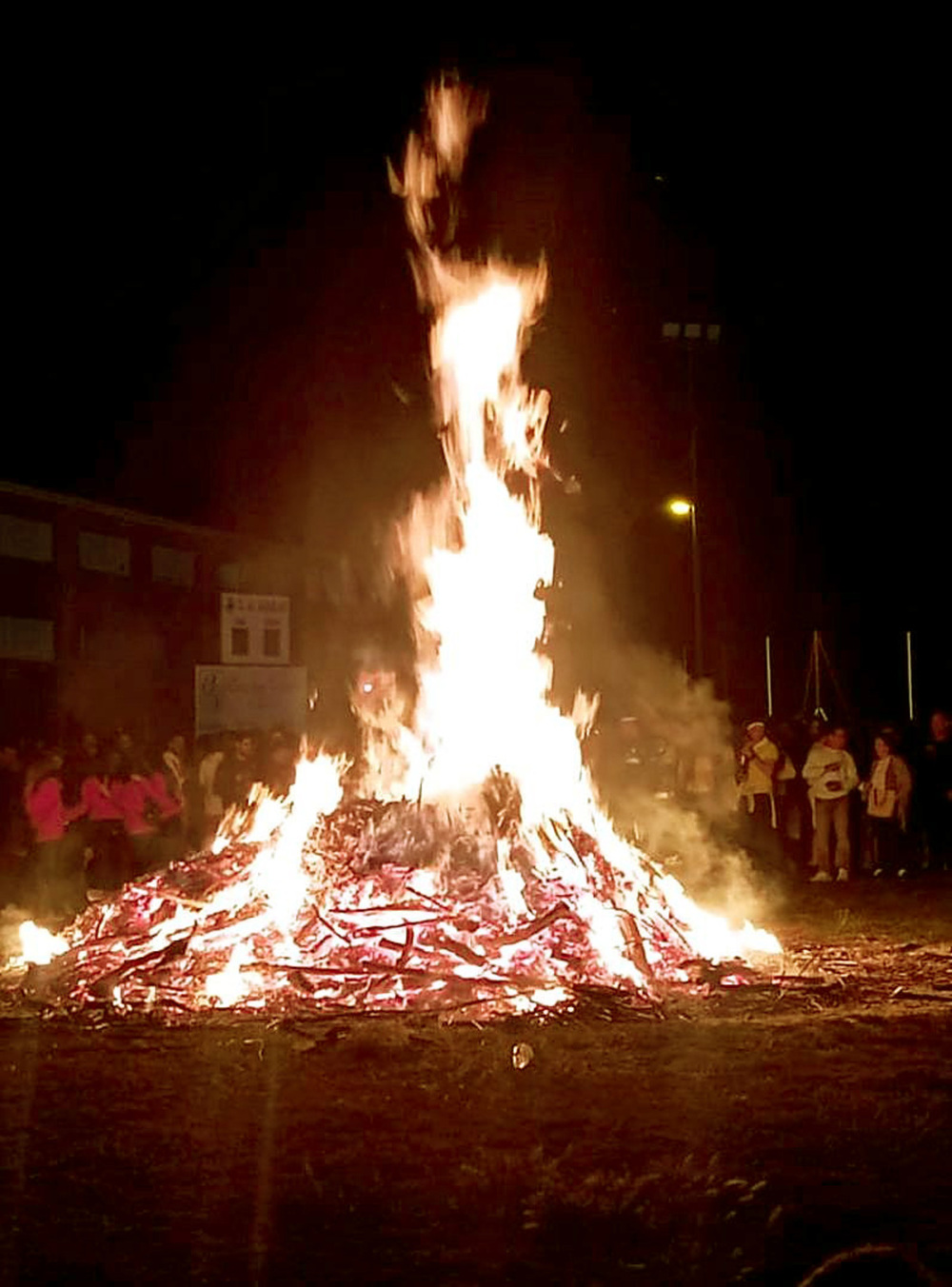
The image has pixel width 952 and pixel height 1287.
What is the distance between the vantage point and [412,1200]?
17.6 feet

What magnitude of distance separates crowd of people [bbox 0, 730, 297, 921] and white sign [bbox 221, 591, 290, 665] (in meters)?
1.59

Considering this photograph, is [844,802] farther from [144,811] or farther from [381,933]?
[381,933]

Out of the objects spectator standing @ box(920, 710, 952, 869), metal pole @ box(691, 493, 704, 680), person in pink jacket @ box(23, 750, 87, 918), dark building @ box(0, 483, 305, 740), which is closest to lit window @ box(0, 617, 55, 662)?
dark building @ box(0, 483, 305, 740)

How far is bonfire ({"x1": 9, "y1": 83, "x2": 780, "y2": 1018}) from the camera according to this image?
9.66 metres

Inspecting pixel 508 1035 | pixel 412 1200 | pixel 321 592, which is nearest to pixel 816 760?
pixel 508 1035

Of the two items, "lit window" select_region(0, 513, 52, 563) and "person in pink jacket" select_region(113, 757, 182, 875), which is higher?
"lit window" select_region(0, 513, 52, 563)

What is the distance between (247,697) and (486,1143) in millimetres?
10637

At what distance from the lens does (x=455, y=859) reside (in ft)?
35.3

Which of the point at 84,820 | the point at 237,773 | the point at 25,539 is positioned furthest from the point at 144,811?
the point at 25,539

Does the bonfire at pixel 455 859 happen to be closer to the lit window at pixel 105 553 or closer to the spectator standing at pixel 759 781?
the spectator standing at pixel 759 781

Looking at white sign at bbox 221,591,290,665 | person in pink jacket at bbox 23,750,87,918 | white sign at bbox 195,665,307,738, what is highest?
white sign at bbox 221,591,290,665

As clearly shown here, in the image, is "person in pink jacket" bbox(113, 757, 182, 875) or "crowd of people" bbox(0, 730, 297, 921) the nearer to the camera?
"crowd of people" bbox(0, 730, 297, 921)

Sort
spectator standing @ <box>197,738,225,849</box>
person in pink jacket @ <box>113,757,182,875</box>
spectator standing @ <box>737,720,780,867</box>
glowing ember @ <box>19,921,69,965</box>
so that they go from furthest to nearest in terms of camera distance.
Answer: spectator standing @ <box>737,720,780,867</box> → spectator standing @ <box>197,738,225,849</box> → person in pink jacket @ <box>113,757,182,875</box> → glowing ember @ <box>19,921,69,965</box>

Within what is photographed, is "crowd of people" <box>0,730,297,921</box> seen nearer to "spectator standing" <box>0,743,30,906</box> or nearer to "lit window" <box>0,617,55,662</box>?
"spectator standing" <box>0,743,30,906</box>
